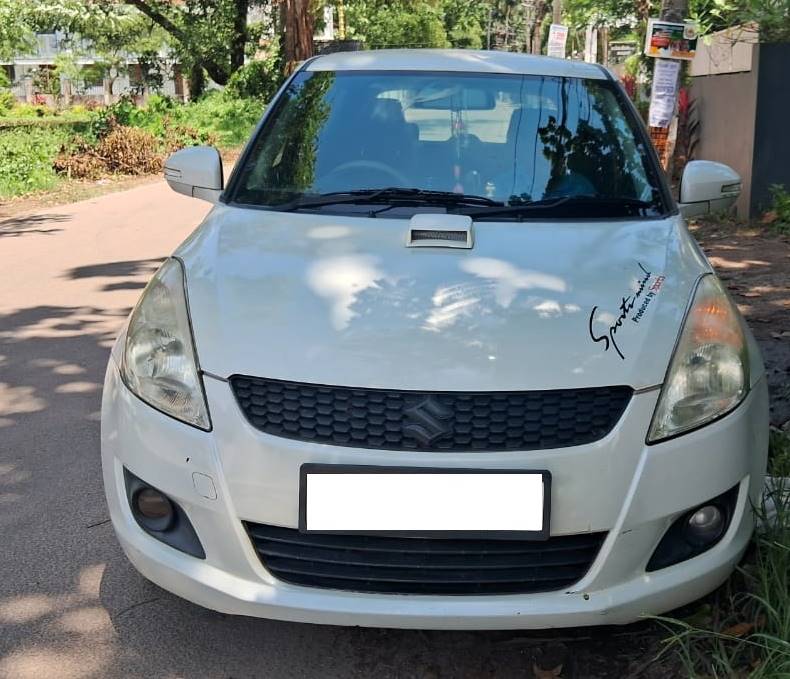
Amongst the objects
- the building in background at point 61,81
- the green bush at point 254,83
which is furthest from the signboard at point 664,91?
the building in background at point 61,81

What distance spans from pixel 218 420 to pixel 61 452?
83.7 inches

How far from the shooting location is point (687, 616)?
9.00 feet

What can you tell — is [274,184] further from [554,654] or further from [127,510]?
[554,654]

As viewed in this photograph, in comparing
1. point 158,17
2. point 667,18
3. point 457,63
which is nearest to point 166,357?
point 457,63

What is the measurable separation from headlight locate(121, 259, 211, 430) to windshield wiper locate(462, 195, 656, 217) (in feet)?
3.37

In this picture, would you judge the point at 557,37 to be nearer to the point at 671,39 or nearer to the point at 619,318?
the point at 671,39

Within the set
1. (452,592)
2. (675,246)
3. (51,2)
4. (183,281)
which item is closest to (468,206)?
(675,246)

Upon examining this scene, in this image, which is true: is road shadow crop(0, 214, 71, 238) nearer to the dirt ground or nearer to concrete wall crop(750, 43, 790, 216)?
the dirt ground

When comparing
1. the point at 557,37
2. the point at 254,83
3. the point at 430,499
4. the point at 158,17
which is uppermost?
the point at 158,17

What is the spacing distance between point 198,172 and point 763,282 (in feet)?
15.6

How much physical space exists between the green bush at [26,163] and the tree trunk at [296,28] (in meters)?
4.22

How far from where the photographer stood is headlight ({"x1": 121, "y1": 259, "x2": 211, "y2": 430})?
2.46m

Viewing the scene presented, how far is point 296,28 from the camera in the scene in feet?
51.3

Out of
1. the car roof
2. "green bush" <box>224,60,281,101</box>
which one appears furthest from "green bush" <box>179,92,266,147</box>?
the car roof
